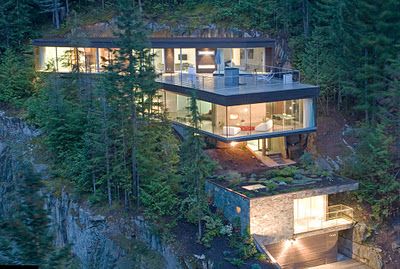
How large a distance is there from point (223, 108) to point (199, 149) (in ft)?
12.4

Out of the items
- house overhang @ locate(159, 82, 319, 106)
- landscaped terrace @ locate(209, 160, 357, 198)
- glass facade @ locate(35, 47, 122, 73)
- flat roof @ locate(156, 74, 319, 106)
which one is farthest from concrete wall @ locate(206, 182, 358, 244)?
glass facade @ locate(35, 47, 122, 73)

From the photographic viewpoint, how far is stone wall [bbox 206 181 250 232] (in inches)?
799

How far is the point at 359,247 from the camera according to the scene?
859 inches

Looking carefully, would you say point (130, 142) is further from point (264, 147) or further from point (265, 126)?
point (264, 147)

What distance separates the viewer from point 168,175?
2238 centimetres

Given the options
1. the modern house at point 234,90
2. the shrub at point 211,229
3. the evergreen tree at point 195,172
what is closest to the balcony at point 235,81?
the modern house at point 234,90

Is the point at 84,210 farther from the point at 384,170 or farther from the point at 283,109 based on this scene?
the point at 384,170

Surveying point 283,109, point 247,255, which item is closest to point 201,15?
point 283,109

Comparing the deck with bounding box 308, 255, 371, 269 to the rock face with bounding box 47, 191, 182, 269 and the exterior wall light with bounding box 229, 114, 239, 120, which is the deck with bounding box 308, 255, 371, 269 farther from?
the exterior wall light with bounding box 229, 114, 239, 120

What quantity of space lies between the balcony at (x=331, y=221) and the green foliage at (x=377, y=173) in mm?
930

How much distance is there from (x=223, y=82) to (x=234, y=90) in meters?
2.22

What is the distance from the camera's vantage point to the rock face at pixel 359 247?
21.1 m

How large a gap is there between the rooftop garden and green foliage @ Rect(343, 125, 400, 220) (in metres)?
0.86

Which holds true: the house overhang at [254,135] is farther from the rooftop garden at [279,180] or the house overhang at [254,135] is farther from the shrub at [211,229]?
the shrub at [211,229]
